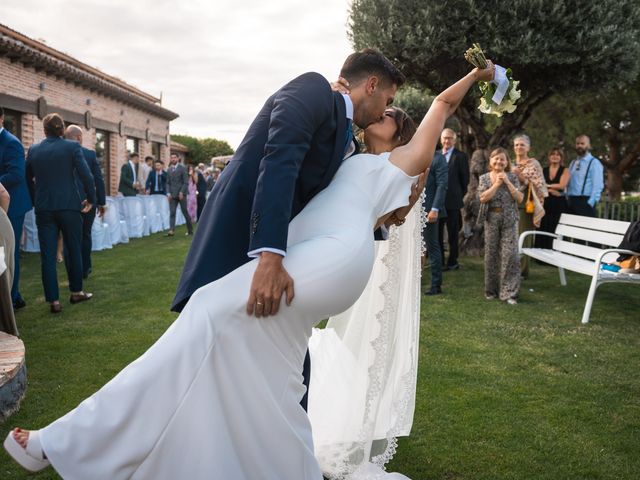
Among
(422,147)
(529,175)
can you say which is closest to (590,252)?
(529,175)

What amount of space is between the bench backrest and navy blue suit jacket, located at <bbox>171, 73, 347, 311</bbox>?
5.37 metres

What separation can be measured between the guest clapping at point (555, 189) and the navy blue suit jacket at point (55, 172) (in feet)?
27.0

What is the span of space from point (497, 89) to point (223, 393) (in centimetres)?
216

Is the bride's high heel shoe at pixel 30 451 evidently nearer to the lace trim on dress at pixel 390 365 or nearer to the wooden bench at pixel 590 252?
the lace trim on dress at pixel 390 365

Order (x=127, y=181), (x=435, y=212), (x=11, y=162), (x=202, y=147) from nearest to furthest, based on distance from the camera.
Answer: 1. (x=11, y=162)
2. (x=435, y=212)
3. (x=127, y=181)
4. (x=202, y=147)

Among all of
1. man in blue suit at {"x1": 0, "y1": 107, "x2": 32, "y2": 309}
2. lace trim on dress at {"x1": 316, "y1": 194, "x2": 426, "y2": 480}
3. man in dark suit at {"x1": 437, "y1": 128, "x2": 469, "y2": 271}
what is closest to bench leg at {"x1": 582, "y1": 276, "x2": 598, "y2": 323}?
man in dark suit at {"x1": 437, "y1": 128, "x2": 469, "y2": 271}

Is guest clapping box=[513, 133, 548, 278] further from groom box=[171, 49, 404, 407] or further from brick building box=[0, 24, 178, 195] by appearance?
brick building box=[0, 24, 178, 195]

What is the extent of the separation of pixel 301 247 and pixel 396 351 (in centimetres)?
144

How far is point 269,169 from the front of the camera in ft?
7.23

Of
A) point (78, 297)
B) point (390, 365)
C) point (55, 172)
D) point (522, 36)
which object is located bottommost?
point (78, 297)

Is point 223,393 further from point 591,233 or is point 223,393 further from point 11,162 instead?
point 591,233

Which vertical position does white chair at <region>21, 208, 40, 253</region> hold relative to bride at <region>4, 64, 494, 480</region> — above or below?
below

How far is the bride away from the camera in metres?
2.12

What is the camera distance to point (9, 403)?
12.7 feet
